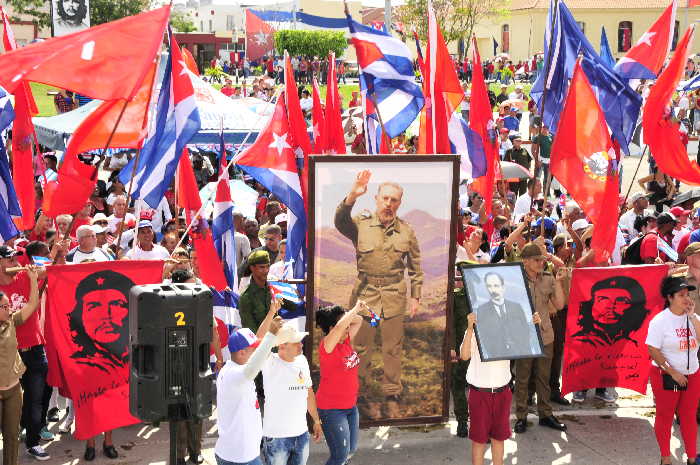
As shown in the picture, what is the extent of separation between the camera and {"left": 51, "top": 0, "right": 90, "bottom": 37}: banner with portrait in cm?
2214

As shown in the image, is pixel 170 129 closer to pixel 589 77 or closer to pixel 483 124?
pixel 483 124

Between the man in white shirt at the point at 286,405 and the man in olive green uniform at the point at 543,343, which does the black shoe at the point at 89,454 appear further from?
the man in olive green uniform at the point at 543,343

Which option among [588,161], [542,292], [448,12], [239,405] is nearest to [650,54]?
[588,161]

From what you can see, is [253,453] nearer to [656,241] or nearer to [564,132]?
[564,132]

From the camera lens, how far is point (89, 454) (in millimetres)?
8164

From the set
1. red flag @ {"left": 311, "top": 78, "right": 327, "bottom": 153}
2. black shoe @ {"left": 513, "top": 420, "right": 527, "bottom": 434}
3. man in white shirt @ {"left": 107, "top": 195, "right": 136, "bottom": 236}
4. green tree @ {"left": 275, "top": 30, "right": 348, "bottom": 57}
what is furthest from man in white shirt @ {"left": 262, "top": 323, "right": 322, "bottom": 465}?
green tree @ {"left": 275, "top": 30, "right": 348, "bottom": 57}

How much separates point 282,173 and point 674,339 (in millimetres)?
3846

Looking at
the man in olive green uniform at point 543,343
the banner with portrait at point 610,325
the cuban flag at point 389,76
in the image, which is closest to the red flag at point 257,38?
the cuban flag at point 389,76

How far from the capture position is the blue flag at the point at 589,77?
386 inches

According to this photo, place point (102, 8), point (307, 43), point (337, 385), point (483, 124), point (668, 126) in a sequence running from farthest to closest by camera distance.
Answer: point (307, 43)
point (102, 8)
point (483, 124)
point (668, 126)
point (337, 385)

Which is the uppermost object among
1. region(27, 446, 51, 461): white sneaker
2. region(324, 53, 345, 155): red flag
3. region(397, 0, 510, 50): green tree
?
region(397, 0, 510, 50): green tree

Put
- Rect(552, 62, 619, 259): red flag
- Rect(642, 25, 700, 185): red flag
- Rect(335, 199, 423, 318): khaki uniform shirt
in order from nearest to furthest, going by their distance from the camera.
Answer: Rect(335, 199, 423, 318): khaki uniform shirt < Rect(552, 62, 619, 259): red flag < Rect(642, 25, 700, 185): red flag

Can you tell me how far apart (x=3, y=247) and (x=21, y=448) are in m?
1.81

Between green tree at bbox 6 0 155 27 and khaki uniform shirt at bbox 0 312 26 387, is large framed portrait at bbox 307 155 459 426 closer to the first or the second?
khaki uniform shirt at bbox 0 312 26 387
